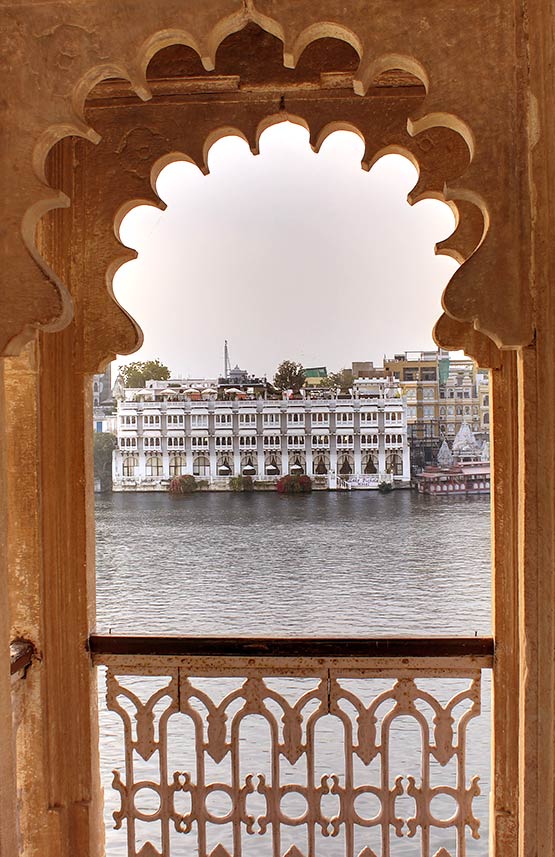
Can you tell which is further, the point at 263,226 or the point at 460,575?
the point at 263,226

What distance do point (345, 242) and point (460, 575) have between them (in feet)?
6.36

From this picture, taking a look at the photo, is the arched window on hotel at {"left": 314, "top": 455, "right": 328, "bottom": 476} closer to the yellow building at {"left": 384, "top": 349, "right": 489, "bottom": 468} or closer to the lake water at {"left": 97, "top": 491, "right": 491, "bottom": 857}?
the lake water at {"left": 97, "top": 491, "right": 491, "bottom": 857}

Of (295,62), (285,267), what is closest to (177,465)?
(285,267)

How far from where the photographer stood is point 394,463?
359 cm

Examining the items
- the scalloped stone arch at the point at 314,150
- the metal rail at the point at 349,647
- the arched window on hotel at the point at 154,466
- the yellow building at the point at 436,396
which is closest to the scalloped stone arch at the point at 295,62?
→ the scalloped stone arch at the point at 314,150

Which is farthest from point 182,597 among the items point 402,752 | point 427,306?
point 427,306

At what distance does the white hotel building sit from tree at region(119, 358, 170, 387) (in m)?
0.05

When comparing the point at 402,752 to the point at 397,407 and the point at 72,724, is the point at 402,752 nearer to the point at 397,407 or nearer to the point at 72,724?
the point at 72,724

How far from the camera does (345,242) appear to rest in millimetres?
4371

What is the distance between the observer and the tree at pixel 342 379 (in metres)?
3.73

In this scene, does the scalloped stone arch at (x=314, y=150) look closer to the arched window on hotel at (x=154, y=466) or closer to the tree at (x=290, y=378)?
the arched window on hotel at (x=154, y=466)

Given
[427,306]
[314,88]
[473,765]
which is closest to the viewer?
[314,88]

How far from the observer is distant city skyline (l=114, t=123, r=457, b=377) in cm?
385

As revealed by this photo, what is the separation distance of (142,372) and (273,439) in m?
0.67
